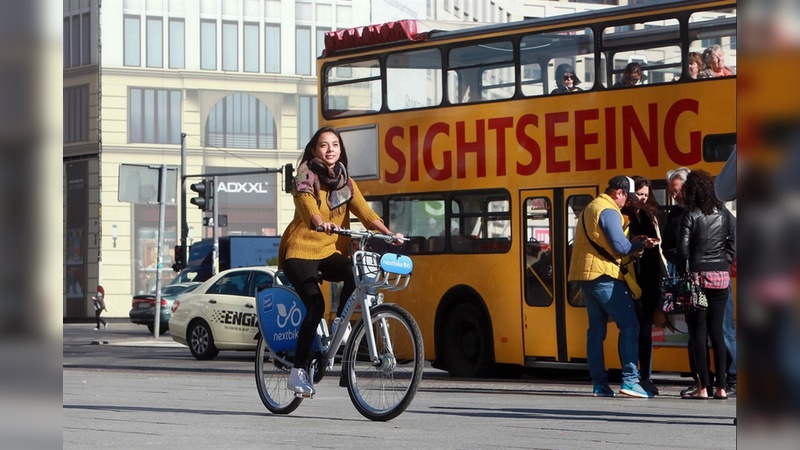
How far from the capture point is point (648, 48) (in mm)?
13547

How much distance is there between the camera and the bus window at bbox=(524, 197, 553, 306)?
14078 mm

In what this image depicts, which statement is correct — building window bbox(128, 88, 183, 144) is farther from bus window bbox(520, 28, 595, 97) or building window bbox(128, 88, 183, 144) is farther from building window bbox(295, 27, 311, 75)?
bus window bbox(520, 28, 595, 97)

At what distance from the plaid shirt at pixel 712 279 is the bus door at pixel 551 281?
10.2 ft

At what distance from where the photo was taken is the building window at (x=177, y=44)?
177 feet

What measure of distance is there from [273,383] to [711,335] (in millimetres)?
3862

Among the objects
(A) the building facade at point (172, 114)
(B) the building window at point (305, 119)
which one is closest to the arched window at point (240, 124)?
(A) the building facade at point (172, 114)

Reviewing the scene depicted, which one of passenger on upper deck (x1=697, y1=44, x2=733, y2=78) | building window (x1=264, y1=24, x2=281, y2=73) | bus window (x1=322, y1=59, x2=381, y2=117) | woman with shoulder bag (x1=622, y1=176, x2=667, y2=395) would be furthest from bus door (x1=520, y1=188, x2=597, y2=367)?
building window (x1=264, y1=24, x2=281, y2=73)

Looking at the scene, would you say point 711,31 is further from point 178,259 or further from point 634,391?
point 178,259

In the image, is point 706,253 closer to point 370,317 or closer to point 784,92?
point 370,317

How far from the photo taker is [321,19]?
56.5 meters

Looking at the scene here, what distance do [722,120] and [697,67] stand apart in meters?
0.63

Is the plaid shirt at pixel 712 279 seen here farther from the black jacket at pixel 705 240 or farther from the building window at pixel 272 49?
the building window at pixel 272 49

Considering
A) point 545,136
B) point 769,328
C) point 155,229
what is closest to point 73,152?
point 155,229

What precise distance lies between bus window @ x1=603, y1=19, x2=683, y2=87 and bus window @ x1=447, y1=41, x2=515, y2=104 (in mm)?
1348
